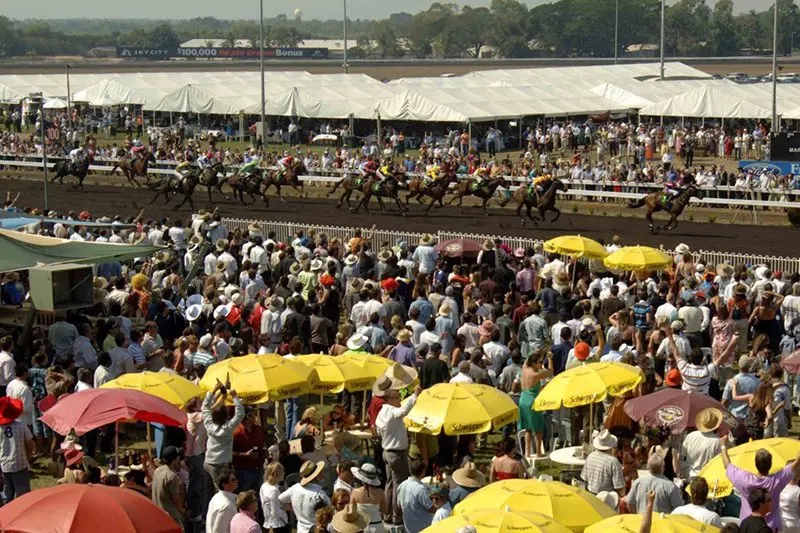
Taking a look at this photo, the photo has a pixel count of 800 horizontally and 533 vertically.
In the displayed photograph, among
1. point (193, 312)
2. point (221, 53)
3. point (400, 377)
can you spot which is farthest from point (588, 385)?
point (221, 53)

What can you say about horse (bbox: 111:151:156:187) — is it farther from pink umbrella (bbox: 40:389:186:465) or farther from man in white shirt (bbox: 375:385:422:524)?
man in white shirt (bbox: 375:385:422:524)

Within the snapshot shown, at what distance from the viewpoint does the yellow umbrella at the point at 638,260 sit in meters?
19.6

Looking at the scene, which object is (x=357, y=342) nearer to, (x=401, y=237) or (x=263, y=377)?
(x=263, y=377)

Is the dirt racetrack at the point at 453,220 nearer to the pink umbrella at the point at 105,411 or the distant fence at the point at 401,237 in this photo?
the distant fence at the point at 401,237

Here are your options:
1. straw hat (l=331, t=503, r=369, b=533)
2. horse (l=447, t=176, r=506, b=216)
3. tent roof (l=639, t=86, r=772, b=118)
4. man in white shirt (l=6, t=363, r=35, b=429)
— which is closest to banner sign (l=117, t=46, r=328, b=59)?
tent roof (l=639, t=86, r=772, b=118)

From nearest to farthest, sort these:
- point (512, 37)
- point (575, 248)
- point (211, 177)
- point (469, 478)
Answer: point (469, 478), point (575, 248), point (211, 177), point (512, 37)

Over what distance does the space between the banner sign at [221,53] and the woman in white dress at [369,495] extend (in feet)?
546

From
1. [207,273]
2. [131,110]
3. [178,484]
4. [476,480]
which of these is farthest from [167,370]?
[131,110]

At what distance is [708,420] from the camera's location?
11469 mm

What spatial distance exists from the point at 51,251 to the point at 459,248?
6329 millimetres

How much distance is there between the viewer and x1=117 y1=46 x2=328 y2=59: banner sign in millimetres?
175125

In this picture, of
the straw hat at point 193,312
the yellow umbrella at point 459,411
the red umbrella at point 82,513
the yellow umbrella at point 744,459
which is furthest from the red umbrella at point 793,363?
the straw hat at point 193,312

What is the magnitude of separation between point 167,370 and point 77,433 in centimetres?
252

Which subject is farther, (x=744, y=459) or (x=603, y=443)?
(x=603, y=443)
